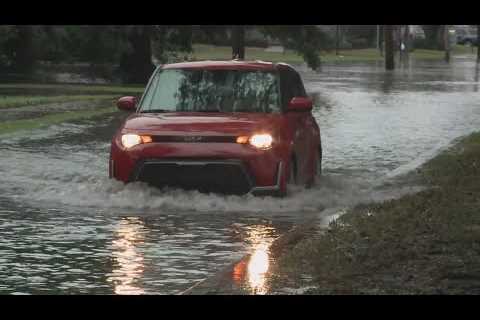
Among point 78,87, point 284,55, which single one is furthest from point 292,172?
point 284,55

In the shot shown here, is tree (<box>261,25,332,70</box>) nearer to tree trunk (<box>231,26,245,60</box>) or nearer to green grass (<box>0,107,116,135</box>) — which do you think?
tree trunk (<box>231,26,245,60</box>)

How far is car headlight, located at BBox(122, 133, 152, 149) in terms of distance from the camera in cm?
1591

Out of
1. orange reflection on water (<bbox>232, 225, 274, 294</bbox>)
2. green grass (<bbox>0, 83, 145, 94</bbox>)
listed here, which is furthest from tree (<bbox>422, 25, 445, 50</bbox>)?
orange reflection on water (<bbox>232, 225, 274, 294</bbox>)

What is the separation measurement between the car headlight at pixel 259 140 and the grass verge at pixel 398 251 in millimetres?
1204

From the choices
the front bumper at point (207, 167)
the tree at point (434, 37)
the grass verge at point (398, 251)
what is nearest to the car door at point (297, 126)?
the front bumper at point (207, 167)

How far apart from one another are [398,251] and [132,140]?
197 inches

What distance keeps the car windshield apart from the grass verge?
2.14m

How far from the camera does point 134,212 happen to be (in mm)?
15453

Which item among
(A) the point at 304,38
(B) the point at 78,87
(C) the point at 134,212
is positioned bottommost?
(B) the point at 78,87

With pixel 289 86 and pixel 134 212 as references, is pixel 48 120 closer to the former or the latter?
pixel 289 86

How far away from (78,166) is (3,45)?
34.4 m

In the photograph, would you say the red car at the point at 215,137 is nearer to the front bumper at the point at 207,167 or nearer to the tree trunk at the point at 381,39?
the front bumper at the point at 207,167
